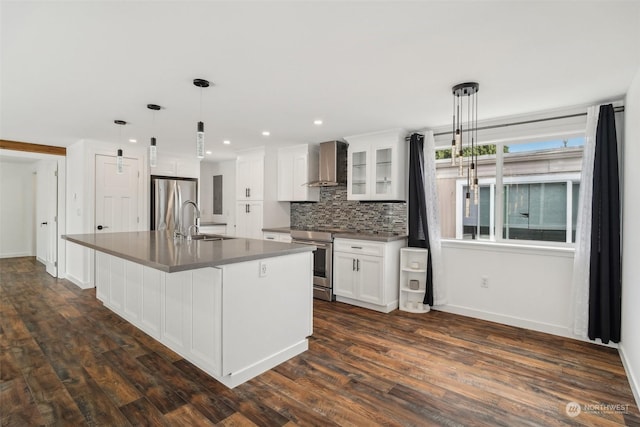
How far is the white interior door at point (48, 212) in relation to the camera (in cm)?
581

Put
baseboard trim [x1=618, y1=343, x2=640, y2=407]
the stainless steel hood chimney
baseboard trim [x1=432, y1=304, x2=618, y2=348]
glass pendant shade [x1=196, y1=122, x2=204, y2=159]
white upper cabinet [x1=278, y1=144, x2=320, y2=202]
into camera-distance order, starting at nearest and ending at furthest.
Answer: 1. baseboard trim [x1=618, y1=343, x2=640, y2=407]
2. glass pendant shade [x1=196, y1=122, x2=204, y2=159]
3. baseboard trim [x1=432, y1=304, x2=618, y2=348]
4. the stainless steel hood chimney
5. white upper cabinet [x1=278, y1=144, x2=320, y2=202]

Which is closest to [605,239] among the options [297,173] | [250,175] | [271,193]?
[297,173]

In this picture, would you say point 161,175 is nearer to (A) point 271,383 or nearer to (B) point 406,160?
(B) point 406,160

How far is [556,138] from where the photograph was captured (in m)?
3.45

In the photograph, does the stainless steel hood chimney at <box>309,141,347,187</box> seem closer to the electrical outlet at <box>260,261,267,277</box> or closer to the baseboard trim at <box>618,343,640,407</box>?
the electrical outlet at <box>260,261,267,277</box>

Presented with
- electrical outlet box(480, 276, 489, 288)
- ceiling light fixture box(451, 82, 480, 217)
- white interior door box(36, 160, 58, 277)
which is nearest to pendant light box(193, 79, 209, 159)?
ceiling light fixture box(451, 82, 480, 217)

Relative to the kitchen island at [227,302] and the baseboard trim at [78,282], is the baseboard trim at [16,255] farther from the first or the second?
the kitchen island at [227,302]

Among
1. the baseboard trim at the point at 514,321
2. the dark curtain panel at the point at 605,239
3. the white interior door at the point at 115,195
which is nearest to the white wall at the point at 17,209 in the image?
the white interior door at the point at 115,195

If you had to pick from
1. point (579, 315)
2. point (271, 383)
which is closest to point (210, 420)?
point (271, 383)

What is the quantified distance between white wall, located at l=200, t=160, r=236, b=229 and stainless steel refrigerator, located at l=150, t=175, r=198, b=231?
89 cm

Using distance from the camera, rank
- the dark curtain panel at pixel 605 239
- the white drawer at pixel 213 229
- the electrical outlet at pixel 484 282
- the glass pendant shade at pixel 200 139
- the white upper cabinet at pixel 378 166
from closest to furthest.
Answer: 1. the glass pendant shade at pixel 200 139
2. the dark curtain panel at pixel 605 239
3. the electrical outlet at pixel 484 282
4. the white upper cabinet at pixel 378 166
5. the white drawer at pixel 213 229

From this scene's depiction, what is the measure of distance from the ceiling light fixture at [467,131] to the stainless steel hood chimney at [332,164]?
1687 millimetres

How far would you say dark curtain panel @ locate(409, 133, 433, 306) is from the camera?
400 cm

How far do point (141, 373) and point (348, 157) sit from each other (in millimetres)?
3395
